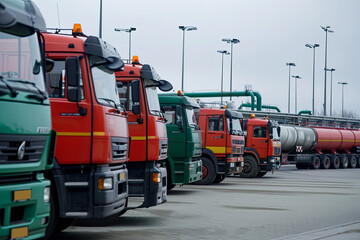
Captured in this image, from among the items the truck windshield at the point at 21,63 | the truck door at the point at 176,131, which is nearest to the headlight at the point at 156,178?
the truck windshield at the point at 21,63

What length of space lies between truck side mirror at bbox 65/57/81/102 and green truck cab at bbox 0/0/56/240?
4.09 feet

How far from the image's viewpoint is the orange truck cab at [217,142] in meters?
21.6

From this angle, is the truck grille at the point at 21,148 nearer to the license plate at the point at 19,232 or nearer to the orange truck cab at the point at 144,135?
the license plate at the point at 19,232

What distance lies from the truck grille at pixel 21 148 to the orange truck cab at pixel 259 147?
21402mm

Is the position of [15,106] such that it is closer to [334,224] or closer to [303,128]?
[334,224]

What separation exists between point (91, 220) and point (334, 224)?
4.72 metres

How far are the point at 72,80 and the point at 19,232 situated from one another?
2.86 m

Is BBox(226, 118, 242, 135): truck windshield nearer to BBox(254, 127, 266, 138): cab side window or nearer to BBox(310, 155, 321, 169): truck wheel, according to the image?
BBox(254, 127, 266, 138): cab side window

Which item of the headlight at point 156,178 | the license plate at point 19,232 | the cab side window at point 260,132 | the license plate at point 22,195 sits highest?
the cab side window at point 260,132

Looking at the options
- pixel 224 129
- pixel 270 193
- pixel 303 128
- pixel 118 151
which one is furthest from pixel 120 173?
pixel 303 128

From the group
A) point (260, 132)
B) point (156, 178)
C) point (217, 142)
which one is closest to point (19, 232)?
point (156, 178)

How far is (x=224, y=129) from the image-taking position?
22.2m

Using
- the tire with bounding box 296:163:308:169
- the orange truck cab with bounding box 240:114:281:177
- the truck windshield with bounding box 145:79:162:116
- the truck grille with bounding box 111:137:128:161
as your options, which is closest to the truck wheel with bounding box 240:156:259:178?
the orange truck cab with bounding box 240:114:281:177

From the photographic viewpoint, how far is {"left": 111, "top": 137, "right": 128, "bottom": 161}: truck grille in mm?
9003
